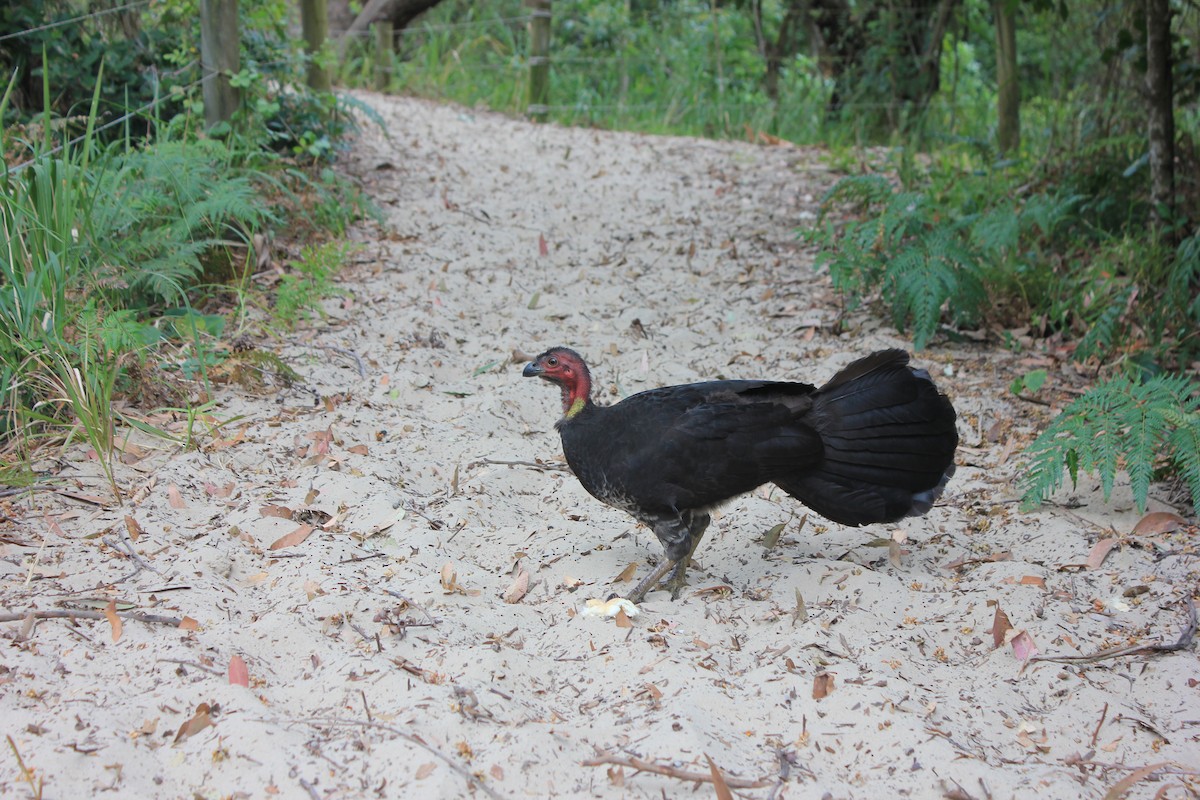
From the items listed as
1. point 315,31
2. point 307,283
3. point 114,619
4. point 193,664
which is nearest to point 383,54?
point 315,31

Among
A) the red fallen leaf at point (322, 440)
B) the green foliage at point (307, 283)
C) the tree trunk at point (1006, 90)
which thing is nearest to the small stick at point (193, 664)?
the red fallen leaf at point (322, 440)

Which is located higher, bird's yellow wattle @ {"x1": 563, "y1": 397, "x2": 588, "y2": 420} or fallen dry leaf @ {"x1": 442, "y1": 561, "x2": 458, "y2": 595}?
bird's yellow wattle @ {"x1": 563, "y1": 397, "x2": 588, "y2": 420}

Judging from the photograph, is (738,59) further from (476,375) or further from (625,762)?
(625,762)

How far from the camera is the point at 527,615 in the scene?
3445 mm

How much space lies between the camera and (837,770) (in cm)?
A: 269

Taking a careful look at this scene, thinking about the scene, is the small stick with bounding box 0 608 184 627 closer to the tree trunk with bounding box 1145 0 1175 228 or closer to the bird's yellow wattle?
the bird's yellow wattle

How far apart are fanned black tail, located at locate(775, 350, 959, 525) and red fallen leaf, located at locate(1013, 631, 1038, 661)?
52 cm

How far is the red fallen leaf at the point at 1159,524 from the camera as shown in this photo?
368cm

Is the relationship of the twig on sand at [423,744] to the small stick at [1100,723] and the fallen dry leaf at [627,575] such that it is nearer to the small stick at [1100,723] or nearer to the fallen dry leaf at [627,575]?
the fallen dry leaf at [627,575]

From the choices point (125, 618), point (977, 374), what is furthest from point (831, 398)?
point (125, 618)

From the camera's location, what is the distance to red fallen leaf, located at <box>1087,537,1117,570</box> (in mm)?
3568

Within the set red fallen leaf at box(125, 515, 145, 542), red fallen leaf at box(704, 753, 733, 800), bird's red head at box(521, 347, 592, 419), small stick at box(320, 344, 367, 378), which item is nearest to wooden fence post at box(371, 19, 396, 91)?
small stick at box(320, 344, 367, 378)

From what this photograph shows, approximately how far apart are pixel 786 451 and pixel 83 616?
2312mm

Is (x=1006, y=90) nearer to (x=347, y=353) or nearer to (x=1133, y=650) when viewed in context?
(x=347, y=353)
